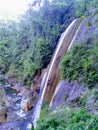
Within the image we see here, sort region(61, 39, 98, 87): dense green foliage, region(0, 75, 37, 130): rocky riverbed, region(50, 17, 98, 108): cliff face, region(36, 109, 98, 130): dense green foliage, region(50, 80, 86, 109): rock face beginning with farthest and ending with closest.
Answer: region(0, 75, 37, 130): rocky riverbed
region(50, 17, 98, 108): cliff face
region(50, 80, 86, 109): rock face
region(61, 39, 98, 87): dense green foliage
region(36, 109, 98, 130): dense green foliage

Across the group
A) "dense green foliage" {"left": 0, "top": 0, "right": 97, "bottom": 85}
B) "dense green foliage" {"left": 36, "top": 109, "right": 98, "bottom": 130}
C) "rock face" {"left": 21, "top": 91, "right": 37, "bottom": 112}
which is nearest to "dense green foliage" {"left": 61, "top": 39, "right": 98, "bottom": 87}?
"dense green foliage" {"left": 36, "top": 109, "right": 98, "bottom": 130}

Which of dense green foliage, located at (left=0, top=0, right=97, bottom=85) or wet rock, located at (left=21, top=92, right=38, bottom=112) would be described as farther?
dense green foliage, located at (left=0, top=0, right=97, bottom=85)

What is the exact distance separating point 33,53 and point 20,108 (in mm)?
9028

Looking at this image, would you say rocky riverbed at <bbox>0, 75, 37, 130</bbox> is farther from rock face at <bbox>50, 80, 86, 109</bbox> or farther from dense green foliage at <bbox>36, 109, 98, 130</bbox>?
dense green foliage at <bbox>36, 109, 98, 130</bbox>

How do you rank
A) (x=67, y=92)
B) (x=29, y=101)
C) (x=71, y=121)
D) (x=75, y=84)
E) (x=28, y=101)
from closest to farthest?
(x=71, y=121)
(x=75, y=84)
(x=67, y=92)
(x=29, y=101)
(x=28, y=101)

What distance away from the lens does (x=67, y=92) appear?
1043 cm

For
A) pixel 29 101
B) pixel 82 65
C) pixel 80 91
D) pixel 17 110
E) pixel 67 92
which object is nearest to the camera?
pixel 80 91

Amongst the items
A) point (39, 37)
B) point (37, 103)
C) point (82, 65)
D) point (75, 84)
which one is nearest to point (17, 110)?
point (37, 103)

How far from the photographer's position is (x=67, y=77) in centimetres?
1095

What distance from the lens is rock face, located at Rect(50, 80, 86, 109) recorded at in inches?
372

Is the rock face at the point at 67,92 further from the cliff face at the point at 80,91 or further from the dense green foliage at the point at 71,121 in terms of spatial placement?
the dense green foliage at the point at 71,121

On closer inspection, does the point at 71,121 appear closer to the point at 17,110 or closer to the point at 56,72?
the point at 56,72

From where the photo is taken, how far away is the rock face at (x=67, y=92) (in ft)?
31.0

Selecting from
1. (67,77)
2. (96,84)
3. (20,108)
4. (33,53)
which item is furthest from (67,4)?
(96,84)
